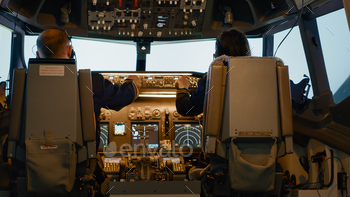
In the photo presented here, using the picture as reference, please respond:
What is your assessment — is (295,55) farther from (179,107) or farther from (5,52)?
(5,52)

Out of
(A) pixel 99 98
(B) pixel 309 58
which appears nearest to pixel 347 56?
(B) pixel 309 58

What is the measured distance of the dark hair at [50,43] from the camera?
2.00 meters

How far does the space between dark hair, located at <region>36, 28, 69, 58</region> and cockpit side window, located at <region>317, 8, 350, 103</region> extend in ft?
6.61

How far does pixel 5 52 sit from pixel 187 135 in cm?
193

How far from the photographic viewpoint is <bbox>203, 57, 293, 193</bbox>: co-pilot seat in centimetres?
175

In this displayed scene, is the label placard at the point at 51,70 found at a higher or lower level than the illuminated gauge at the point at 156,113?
higher

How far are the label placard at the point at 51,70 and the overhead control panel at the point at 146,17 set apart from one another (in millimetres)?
1314

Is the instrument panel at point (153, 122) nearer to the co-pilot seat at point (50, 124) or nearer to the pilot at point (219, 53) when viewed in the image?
the pilot at point (219, 53)

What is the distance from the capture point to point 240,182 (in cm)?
174

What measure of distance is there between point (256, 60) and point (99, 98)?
1.06 metres

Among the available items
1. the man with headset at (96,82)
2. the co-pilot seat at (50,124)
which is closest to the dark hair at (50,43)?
the man with headset at (96,82)

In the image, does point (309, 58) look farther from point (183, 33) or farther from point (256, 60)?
point (183, 33)

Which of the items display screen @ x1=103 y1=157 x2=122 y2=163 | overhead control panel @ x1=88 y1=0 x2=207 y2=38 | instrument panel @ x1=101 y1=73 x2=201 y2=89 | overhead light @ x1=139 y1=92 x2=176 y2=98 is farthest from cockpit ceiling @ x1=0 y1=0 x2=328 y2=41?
display screen @ x1=103 y1=157 x2=122 y2=163

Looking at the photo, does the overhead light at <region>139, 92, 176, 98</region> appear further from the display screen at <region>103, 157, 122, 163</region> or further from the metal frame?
the metal frame
